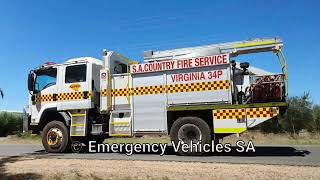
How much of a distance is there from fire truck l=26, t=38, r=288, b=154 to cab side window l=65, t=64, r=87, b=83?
36 mm

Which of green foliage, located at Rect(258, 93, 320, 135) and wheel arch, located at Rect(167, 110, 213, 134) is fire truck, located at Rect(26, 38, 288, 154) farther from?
green foliage, located at Rect(258, 93, 320, 135)

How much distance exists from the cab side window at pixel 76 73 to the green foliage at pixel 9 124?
2244cm

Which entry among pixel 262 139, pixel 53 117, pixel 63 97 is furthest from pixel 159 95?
pixel 262 139

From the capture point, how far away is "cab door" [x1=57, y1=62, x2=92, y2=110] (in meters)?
13.0

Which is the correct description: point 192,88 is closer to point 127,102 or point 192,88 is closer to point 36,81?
point 127,102

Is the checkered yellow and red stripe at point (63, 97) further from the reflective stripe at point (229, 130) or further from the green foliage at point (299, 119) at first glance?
the green foliage at point (299, 119)

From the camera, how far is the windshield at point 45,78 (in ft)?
45.3

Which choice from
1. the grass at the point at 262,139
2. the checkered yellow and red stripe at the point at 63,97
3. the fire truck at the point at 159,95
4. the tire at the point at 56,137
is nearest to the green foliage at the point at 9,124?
the grass at the point at 262,139

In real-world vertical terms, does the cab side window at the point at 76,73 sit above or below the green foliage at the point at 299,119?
above

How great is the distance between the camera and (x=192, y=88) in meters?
11.3

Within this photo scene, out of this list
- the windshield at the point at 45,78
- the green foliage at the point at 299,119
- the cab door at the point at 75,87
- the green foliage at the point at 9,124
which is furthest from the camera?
the green foliage at the point at 9,124

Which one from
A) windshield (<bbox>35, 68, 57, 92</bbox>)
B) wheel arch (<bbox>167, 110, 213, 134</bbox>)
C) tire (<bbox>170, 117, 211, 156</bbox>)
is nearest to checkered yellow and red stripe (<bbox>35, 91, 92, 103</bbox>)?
windshield (<bbox>35, 68, 57, 92</bbox>)

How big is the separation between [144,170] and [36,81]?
7449mm

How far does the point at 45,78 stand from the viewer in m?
14.0
